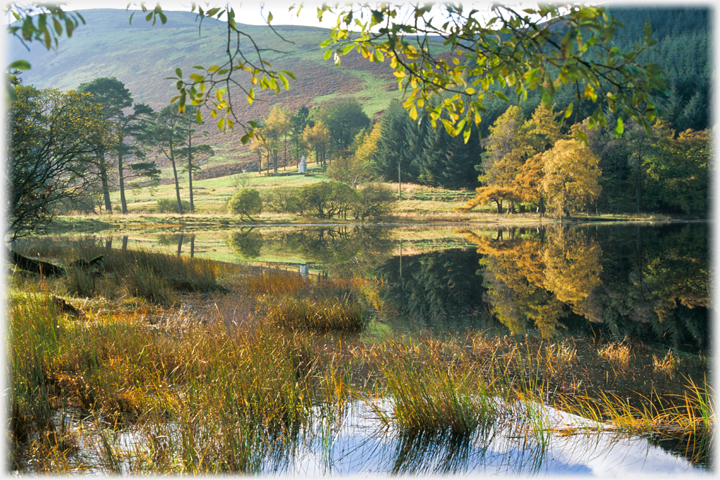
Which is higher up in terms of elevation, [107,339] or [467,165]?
[467,165]

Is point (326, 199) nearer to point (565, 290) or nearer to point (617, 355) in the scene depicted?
point (565, 290)

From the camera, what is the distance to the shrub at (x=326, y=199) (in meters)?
44.2

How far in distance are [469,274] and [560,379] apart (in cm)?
912

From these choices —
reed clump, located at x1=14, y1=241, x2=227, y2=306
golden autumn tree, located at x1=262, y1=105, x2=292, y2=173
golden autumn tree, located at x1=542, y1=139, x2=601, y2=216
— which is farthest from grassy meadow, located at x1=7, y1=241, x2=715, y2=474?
golden autumn tree, located at x1=262, y1=105, x2=292, y2=173

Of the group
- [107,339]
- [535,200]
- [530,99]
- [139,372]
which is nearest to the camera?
[139,372]

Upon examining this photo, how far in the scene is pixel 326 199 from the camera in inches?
1758

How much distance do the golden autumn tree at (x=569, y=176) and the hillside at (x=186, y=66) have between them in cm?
6758

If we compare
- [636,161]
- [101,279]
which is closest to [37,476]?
[101,279]

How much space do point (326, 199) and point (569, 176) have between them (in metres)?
19.6

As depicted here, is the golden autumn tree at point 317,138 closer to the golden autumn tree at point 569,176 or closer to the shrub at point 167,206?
the shrub at point 167,206

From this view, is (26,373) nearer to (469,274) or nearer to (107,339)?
(107,339)

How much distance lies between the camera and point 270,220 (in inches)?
1757

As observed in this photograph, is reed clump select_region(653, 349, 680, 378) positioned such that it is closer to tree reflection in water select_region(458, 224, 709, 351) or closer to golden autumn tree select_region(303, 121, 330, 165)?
tree reflection in water select_region(458, 224, 709, 351)

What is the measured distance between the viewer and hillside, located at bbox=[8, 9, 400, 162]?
124375 mm
